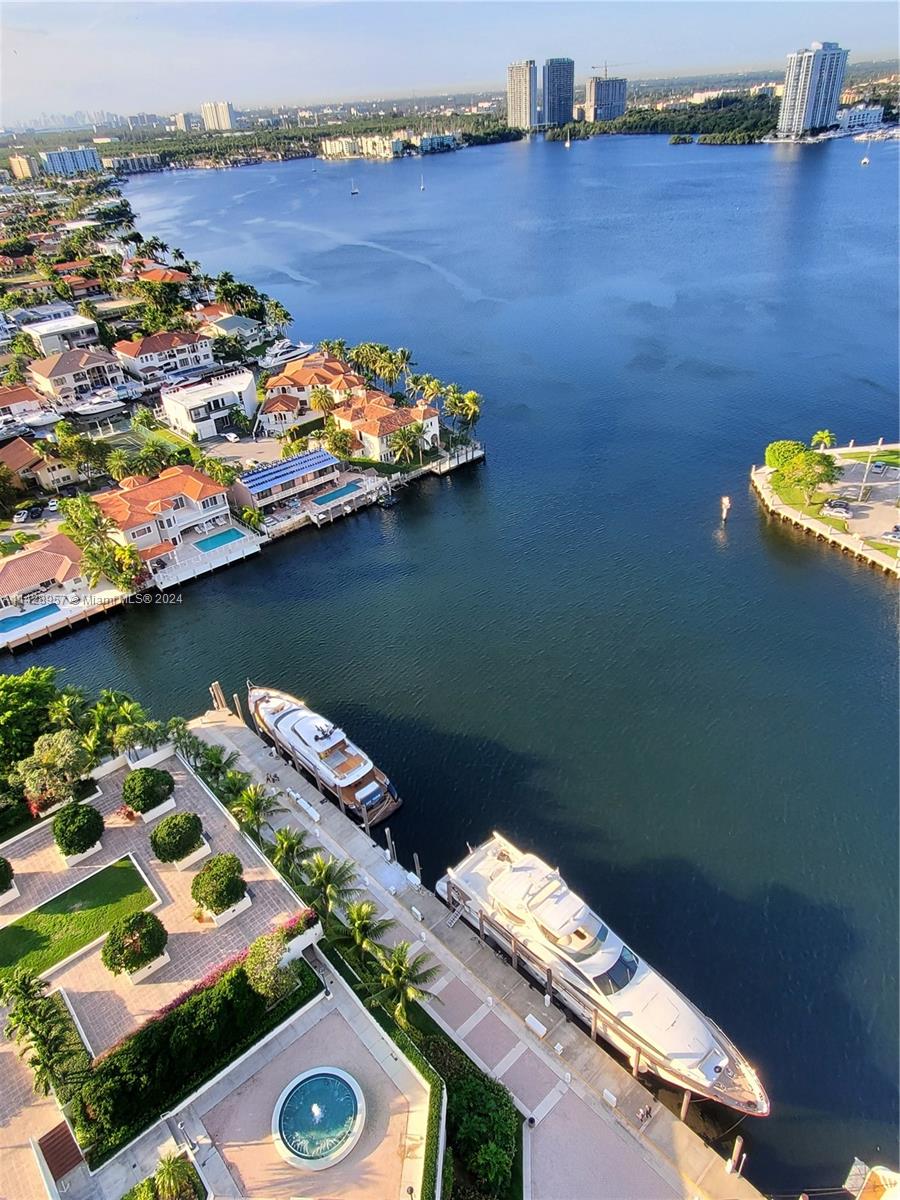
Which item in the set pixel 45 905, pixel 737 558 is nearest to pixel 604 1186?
pixel 45 905

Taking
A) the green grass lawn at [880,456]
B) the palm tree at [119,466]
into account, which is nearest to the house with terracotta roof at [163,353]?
the palm tree at [119,466]

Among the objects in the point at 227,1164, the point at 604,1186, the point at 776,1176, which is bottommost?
the point at 776,1176

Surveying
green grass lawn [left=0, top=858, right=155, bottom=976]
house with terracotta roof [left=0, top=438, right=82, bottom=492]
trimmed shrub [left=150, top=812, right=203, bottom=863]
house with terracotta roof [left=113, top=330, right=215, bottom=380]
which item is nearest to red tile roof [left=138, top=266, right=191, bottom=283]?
house with terracotta roof [left=113, top=330, right=215, bottom=380]

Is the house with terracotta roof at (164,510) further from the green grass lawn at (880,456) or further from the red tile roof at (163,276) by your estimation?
the red tile roof at (163,276)

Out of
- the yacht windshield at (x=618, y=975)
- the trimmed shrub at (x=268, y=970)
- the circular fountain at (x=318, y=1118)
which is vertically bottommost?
the yacht windshield at (x=618, y=975)

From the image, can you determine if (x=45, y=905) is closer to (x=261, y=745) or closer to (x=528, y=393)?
(x=261, y=745)
